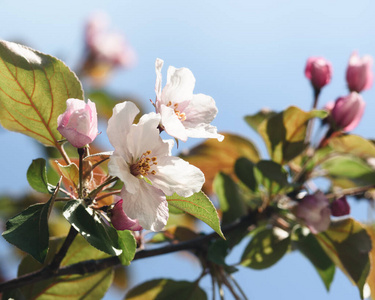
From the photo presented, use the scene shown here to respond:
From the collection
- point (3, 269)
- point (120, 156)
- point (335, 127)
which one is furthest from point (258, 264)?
point (3, 269)

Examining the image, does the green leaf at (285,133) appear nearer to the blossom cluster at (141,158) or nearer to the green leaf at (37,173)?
the blossom cluster at (141,158)

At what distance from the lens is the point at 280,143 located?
3.94ft

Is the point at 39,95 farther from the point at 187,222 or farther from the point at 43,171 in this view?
the point at 187,222

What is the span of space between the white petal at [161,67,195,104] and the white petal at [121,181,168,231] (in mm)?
167

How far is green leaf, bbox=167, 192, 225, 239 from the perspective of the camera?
2.47 ft

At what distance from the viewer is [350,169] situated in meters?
1.41

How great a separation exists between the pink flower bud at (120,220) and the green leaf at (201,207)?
9 cm

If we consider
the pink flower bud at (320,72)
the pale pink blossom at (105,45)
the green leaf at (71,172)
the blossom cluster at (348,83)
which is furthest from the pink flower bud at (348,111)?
the pale pink blossom at (105,45)

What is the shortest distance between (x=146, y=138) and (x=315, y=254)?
66 centimetres

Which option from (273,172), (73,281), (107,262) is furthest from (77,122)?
(273,172)

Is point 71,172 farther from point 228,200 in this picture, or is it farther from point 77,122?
point 228,200

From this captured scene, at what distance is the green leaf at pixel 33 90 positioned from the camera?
80cm

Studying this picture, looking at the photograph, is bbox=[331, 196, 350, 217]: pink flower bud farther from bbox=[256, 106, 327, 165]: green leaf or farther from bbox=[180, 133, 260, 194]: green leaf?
bbox=[180, 133, 260, 194]: green leaf

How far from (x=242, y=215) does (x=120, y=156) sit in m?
0.61
